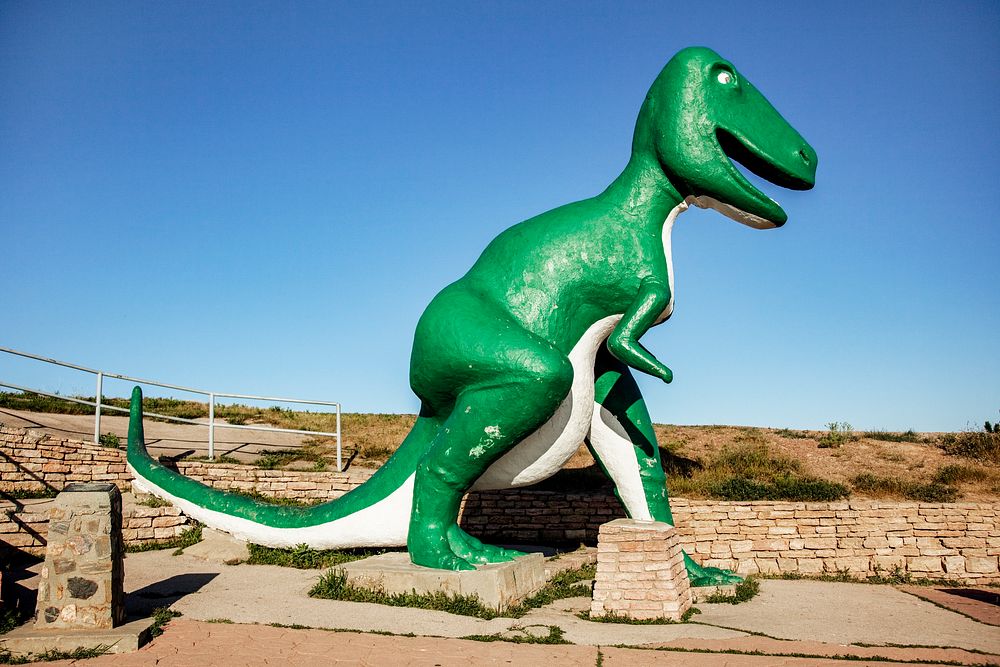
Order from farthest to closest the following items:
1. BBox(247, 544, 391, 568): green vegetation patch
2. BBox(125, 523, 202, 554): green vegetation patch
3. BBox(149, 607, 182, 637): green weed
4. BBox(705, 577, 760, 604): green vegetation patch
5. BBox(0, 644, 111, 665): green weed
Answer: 1. BBox(125, 523, 202, 554): green vegetation patch
2. BBox(247, 544, 391, 568): green vegetation patch
3. BBox(705, 577, 760, 604): green vegetation patch
4. BBox(149, 607, 182, 637): green weed
5. BBox(0, 644, 111, 665): green weed

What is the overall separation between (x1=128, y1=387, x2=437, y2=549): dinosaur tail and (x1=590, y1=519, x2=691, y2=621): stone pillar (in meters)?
1.61

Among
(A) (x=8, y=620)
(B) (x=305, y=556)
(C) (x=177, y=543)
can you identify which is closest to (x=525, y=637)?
(B) (x=305, y=556)

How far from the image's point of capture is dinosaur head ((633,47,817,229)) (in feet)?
18.3

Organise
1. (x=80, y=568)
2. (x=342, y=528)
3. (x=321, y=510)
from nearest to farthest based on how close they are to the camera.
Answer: (x=80, y=568)
(x=342, y=528)
(x=321, y=510)

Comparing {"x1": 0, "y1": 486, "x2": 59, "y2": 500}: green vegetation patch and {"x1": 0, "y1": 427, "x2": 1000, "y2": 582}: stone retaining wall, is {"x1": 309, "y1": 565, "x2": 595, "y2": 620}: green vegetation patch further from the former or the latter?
{"x1": 0, "y1": 486, "x2": 59, "y2": 500}: green vegetation patch

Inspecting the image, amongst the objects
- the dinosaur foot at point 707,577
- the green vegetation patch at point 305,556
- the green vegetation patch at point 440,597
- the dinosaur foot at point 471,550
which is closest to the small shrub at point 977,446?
the dinosaur foot at point 707,577

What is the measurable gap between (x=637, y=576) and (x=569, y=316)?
6.06 feet

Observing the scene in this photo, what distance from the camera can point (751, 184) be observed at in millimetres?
5648

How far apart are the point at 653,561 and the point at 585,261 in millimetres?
2133

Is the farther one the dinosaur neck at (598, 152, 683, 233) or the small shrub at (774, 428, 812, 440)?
the small shrub at (774, 428, 812, 440)

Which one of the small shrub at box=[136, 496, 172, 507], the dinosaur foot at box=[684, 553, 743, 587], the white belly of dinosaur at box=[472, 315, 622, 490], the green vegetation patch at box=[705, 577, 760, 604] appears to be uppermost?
the white belly of dinosaur at box=[472, 315, 622, 490]

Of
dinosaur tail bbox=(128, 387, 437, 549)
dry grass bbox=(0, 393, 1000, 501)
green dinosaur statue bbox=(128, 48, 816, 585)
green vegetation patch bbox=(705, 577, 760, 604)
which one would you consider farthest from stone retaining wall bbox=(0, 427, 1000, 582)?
green dinosaur statue bbox=(128, 48, 816, 585)

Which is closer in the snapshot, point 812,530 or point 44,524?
point 44,524

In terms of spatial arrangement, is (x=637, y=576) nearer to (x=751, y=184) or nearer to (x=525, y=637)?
(x=525, y=637)
